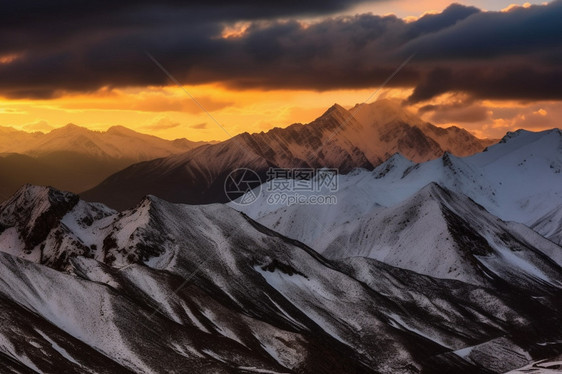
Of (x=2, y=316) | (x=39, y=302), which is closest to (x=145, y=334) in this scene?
(x=39, y=302)

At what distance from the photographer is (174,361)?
18888cm

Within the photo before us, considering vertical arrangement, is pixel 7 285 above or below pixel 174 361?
above

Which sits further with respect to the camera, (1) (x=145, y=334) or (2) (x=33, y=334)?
(1) (x=145, y=334)

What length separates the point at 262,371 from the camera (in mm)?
196625

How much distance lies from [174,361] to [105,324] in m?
15.6

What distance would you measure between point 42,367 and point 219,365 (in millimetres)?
38268

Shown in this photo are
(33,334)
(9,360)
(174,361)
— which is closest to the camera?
(9,360)

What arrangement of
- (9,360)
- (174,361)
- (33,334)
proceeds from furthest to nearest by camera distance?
(174,361) < (33,334) < (9,360)

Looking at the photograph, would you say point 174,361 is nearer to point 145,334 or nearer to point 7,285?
point 145,334

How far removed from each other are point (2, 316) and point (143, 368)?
77.5 feet

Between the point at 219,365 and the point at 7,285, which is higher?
the point at 7,285

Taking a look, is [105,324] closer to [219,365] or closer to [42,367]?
[219,365]

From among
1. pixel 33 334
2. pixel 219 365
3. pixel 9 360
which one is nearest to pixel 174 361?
pixel 219 365

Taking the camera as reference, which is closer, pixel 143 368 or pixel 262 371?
pixel 143 368
